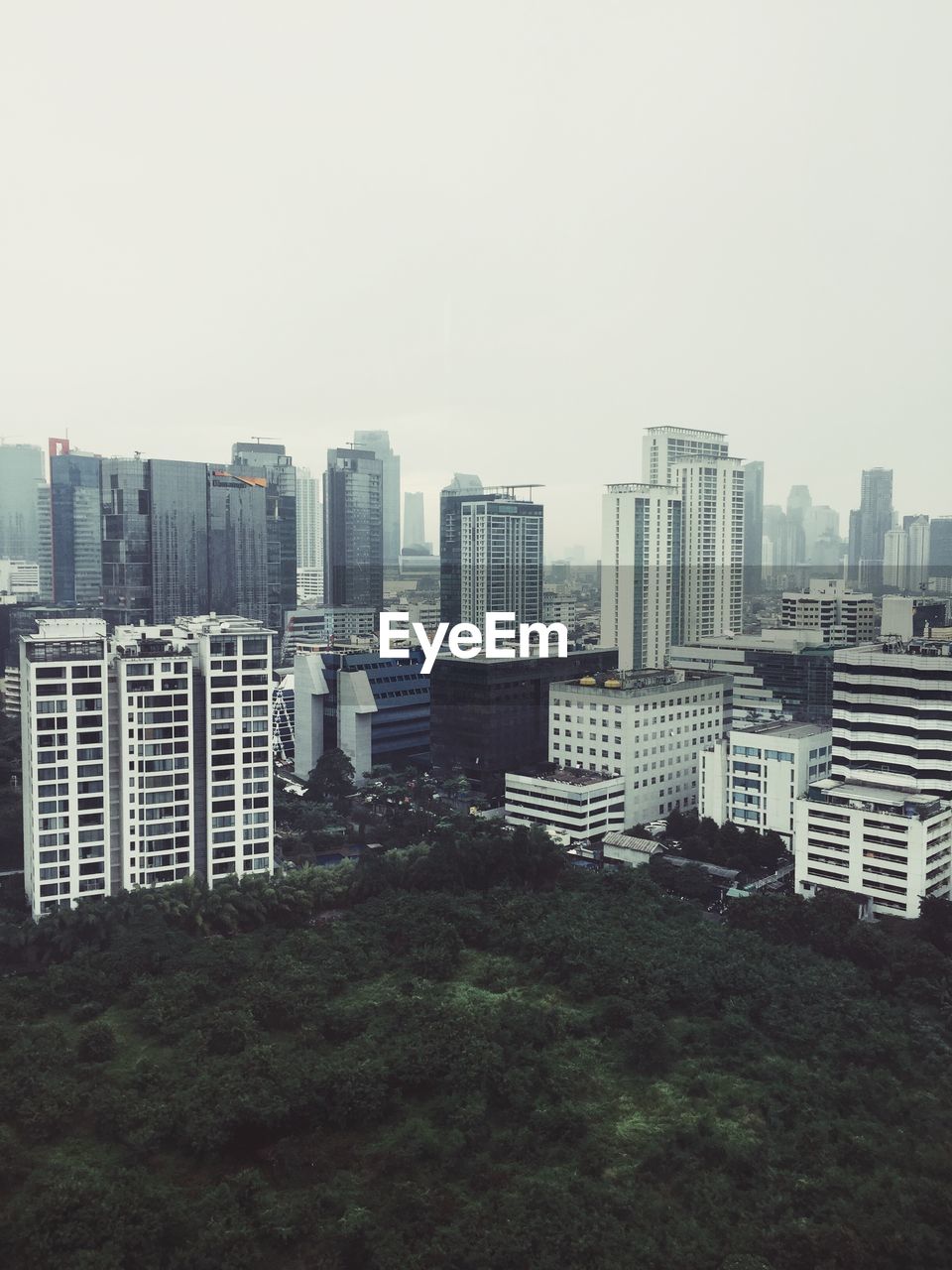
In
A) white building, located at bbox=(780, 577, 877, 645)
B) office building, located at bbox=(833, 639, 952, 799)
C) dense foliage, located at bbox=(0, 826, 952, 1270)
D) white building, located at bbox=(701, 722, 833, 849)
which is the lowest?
dense foliage, located at bbox=(0, 826, 952, 1270)

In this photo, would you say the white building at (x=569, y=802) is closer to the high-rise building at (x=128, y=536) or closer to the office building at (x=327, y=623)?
the high-rise building at (x=128, y=536)

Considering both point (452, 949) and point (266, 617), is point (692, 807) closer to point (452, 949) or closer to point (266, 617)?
point (452, 949)

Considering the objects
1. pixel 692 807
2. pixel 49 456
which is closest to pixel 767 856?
pixel 692 807

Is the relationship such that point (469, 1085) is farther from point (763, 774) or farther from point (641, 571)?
point (641, 571)

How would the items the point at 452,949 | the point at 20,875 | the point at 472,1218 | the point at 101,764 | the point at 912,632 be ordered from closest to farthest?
the point at 472,1218 → the point at 452,949 → the point at 101,764 → the point at 20,875 → the point at 912,632

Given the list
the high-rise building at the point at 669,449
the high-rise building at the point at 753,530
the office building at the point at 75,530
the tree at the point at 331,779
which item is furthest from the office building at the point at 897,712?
the office building at the point at 75,530

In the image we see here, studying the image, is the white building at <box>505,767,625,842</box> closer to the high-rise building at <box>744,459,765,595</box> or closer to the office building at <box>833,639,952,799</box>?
the office building at <box>833,639,952,799</box>

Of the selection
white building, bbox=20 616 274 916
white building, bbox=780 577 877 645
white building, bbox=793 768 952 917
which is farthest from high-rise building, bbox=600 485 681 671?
white building, bbox=20 616 274 916
